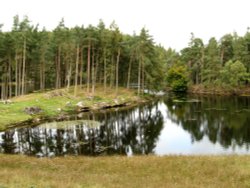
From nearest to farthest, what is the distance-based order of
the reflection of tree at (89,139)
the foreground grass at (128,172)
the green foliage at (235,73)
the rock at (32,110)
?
1. the foreground grass at (128,172)
2. the reflection of tree at (89,139)
3. the rock at (32,110)
4. the green foliage at (235,73)

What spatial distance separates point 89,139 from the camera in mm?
38500

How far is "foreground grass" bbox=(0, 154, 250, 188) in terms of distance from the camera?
1655cm

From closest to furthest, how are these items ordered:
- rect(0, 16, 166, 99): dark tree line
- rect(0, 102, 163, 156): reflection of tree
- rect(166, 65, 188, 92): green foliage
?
rect(0, 102, 163, 156): reflection of tree
rect(0, 16, 166, 99): dark tree line
rect(166, 65, 188, 92): green foliage

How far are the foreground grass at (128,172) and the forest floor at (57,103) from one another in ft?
82.7

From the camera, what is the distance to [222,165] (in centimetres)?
2234

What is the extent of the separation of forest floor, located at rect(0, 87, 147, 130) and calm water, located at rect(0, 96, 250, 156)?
5401mm

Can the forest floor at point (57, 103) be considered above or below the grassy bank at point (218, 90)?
below

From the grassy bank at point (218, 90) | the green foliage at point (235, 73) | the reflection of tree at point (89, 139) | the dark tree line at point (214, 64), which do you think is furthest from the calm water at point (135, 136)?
the grassy bank at point (218, 90)

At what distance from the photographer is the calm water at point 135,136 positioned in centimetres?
3369

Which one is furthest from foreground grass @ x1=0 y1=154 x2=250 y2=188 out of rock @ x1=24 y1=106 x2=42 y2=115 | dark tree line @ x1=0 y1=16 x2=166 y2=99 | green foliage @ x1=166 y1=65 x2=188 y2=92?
green foliage @ x1=166 y1=65 x2=188 y2=92

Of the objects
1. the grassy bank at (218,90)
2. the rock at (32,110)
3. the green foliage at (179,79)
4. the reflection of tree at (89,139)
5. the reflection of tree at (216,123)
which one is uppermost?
the green foliage at (179,79)

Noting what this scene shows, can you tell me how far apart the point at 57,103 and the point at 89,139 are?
29065mm

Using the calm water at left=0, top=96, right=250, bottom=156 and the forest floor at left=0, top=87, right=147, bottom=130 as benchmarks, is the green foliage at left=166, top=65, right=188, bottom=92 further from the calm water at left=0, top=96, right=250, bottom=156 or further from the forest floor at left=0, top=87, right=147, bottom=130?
the calm water at left=0, top=96, right=250, bottom=156

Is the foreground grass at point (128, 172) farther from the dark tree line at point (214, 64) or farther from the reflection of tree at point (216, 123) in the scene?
the dark tree line at point (214, 64)
